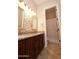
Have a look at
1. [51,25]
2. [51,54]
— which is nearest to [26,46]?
[51,54]

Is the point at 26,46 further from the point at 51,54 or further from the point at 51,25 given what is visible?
the point at 51,25

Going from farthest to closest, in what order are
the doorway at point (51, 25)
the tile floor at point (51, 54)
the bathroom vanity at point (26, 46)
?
the doorway at point (51, 25) < the tile floor at point (51, 54) < the bathroom vanity at point (26, 46)

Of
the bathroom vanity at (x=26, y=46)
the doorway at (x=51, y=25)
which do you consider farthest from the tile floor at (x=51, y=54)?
the doorway at (x=51, y=25)

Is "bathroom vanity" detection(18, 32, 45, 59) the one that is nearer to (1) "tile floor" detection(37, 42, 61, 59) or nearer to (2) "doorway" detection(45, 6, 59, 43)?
(1) "tile floor" detection(37, 42, 61, 59)

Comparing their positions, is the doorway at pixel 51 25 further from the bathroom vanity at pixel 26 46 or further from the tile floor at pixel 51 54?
the bathroom vanity at pixel 26 46
